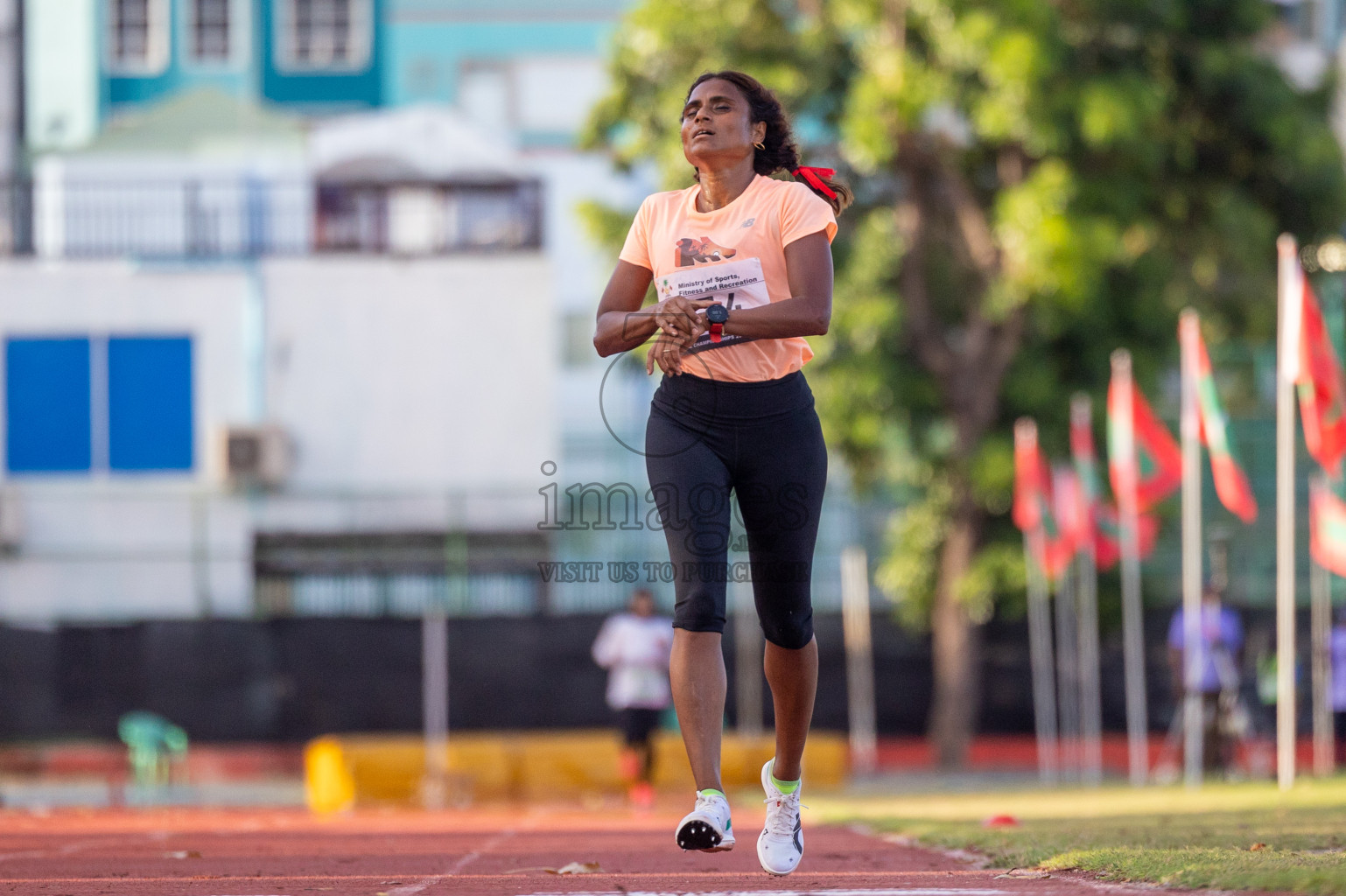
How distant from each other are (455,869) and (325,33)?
30.0 meters

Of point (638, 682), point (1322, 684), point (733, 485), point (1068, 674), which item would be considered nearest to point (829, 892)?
point (733, 485)

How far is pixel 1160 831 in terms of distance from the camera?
7453 mm

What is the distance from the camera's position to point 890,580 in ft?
68.8

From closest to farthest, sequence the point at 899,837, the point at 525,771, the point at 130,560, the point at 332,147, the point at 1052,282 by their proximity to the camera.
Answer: the point at 899,837
the point at 525,771
the point at 1052,282
the point at 130,560
the point at 332,147

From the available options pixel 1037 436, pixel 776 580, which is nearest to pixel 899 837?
pixel 776 580

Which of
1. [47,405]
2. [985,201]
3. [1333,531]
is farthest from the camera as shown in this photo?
[47,405]

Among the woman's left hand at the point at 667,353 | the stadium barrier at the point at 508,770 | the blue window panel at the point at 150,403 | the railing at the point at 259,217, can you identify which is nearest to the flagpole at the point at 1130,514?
the stadium barrier at the point at 508,770

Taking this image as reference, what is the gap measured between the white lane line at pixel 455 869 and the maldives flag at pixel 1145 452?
9.27 m

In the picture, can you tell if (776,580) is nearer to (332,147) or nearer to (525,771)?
(525,771)

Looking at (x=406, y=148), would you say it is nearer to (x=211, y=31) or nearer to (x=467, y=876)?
(x=211, y=31)

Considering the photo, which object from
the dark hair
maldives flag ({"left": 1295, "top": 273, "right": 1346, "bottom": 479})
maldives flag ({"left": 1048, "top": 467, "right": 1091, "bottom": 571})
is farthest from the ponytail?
maldives flag ({"left": 1048, "top": 467, "right": 1091, "bottom": 571})

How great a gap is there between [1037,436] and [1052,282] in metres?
2.34

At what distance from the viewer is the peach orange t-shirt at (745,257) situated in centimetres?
536

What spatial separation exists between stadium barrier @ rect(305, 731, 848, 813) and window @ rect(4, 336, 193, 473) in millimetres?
8114
